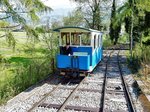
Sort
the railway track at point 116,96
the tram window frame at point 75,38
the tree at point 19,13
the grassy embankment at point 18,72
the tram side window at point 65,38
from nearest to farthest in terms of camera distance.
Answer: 1. the railway track at point 116,96
2. the tree at point 19,13
3. the grassy embankment at point 18,72
4. the tram window frame at point 75,38
5. the tram side window at point 65,38

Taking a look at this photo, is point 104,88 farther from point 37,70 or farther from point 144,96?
point 37,70

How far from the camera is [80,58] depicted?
13.1 meters

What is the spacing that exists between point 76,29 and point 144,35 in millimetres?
10809

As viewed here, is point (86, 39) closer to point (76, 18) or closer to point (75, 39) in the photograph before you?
point (75, 39)

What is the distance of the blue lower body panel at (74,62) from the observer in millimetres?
13055

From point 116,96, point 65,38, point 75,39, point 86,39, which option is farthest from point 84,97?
point 65,38

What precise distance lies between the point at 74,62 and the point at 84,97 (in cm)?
345

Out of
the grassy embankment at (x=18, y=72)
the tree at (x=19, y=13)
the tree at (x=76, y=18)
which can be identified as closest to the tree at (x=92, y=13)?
the tree at (x=76, y=18)

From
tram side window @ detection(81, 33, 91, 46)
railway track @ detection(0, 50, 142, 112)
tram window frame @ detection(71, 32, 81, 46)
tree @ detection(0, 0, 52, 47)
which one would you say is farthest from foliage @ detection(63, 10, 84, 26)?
tree @ detection(0, 0, 52, 47)

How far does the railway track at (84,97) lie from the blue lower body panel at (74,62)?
73cm

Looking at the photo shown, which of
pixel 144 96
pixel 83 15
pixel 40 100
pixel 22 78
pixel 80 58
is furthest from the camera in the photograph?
pixel 83 15

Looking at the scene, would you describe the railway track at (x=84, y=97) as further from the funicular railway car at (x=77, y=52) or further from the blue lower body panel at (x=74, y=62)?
the blue lower body panel at (x=74, y=62)

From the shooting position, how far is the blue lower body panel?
1305 centimetres

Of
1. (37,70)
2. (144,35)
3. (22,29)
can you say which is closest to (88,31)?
(37,70)
